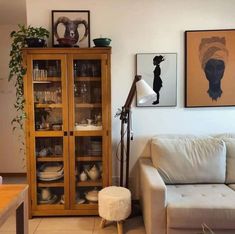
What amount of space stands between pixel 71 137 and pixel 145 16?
5.18 feet

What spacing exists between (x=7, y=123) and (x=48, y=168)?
175cm

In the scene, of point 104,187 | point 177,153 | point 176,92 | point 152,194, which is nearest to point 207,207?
point 152,194

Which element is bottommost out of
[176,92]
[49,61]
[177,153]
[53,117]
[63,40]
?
[177,153]

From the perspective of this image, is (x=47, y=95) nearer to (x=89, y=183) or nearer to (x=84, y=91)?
(x=84, y=91)

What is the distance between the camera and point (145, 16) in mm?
3121

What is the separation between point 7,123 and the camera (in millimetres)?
4375

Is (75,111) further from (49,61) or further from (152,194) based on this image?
(152,194)

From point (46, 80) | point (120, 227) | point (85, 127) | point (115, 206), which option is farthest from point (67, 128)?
point (120, 227)

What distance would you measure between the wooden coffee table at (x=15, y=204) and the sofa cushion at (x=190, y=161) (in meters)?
1.54

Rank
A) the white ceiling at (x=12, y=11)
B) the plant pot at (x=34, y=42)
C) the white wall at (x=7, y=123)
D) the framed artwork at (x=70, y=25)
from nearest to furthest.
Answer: the plant pot at (x=34, y=42) → the framed artwork at (x=70, y=25) → the white ceiling at (x=12, y=11) → the white wall at (x=7, y=123)

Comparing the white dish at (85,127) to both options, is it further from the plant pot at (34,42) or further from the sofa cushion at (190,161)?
the plant pot at (34,42)

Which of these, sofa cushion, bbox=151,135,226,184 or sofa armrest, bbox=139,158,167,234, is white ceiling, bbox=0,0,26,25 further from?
sofa armrest, bbox=139,158,167,234

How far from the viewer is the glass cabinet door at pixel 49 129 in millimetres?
2877

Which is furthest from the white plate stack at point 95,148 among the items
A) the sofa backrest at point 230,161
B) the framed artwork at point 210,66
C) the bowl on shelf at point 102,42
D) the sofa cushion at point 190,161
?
the sofa backrest at point 230,161
